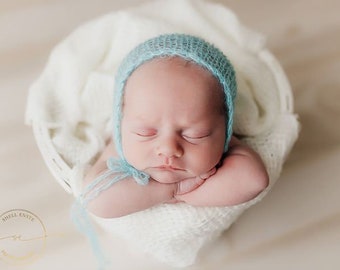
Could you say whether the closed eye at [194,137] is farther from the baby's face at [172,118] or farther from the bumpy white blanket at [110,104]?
the bumpy white blanket at [110,104]

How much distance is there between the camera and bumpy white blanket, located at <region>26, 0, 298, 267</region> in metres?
1.01

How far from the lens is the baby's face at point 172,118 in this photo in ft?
3.00

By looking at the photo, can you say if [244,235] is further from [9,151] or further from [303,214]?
[9,151]

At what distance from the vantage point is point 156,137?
3.06 ft

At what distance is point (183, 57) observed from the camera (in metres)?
0.94

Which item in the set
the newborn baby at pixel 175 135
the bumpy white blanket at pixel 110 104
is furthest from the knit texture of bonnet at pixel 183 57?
the bumpy white blanket at pixel 110 104

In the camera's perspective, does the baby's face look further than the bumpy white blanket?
No

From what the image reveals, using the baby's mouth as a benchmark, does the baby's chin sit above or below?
below

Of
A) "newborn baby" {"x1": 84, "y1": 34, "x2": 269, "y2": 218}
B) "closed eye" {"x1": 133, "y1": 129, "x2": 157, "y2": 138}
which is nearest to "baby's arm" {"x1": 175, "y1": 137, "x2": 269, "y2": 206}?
"newborn baby" {"x1": 84, "y1": 34, "x2": 269, "y2": 218}

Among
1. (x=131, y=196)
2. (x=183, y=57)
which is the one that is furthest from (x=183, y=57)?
(x=131, y=196)

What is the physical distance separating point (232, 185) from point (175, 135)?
0.13 metres

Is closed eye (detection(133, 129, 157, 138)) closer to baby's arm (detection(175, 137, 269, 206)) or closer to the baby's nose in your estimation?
the baby's nose

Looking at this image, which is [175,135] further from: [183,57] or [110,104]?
[110,104]

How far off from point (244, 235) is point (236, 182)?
8.5 inches
